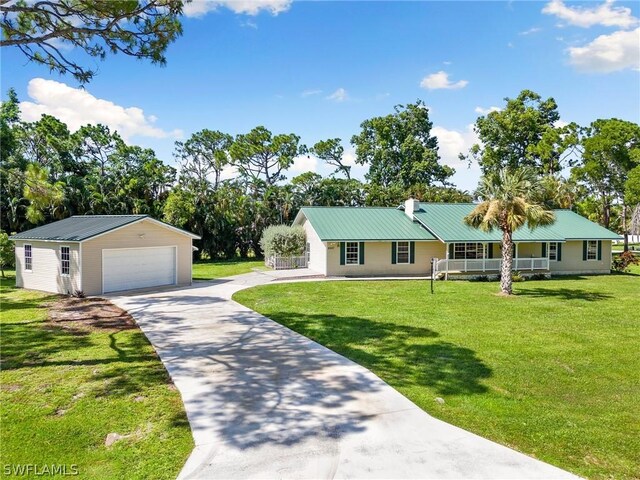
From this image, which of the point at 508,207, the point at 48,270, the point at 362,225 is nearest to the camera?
the point at 508,207

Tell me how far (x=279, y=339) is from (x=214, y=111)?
16072 mm

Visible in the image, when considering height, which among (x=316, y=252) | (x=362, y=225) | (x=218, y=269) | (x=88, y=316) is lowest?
(x=88, y=316)

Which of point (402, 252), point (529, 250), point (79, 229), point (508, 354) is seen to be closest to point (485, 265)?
point (529, 250)

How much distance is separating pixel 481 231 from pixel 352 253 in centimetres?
811

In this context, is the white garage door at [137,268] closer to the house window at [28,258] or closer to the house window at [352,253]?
the house window at [28,258]

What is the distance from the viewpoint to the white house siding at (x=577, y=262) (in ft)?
86.3

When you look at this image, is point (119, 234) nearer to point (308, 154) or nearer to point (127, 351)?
point (127, 351)

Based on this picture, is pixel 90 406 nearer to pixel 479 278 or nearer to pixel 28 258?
pixel 28 258

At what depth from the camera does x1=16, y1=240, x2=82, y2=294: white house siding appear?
54.5ft

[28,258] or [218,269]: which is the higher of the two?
[28,258]

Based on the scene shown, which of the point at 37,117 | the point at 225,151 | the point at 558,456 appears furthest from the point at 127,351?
the point at 225,151

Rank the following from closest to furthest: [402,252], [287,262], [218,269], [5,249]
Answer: [5,249] → [402,252] → [287,262] → [218,269]

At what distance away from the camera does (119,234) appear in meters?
17.6

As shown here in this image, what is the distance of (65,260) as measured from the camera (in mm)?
17031
